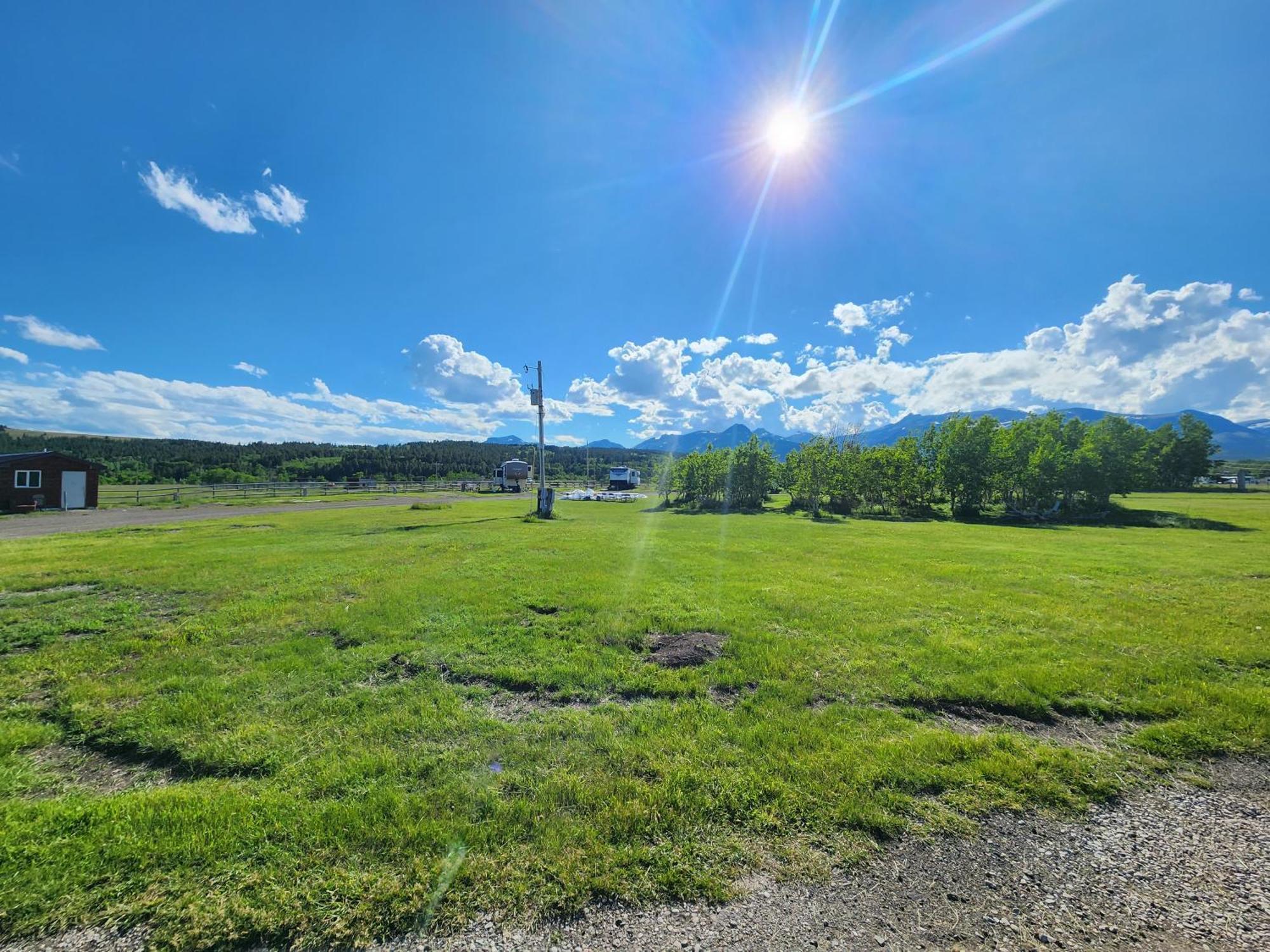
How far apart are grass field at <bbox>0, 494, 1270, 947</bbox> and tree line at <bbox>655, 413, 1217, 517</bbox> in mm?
24797

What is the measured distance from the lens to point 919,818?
3508 mm

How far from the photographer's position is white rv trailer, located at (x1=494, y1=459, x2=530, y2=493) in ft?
238

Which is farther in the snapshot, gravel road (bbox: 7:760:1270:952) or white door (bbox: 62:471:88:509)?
white door (bbox: 62:471:88:509)

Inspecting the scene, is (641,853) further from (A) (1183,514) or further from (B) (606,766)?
(A) (1183,514)

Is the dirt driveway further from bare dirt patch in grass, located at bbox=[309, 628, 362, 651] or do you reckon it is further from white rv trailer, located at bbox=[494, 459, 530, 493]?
white rv trailer, located at bbox=[494, 459, 530, 493]

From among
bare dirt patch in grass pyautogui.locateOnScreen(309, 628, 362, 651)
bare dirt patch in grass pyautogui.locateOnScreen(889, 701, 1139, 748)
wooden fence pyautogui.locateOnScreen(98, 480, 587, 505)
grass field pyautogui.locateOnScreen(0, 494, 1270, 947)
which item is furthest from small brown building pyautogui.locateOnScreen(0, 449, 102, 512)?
bare dirt patch in grass pyautogui.locateOnScreen(889, 701, 1139, 748)

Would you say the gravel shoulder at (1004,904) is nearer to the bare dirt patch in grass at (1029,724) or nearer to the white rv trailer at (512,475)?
the bare dirt patch in grass at (1029,724)

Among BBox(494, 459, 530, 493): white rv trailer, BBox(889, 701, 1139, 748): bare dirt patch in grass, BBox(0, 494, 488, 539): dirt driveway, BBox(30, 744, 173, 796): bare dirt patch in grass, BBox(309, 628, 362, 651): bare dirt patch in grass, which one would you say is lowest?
BBox(0, 494, 488, 539): dirt driveway

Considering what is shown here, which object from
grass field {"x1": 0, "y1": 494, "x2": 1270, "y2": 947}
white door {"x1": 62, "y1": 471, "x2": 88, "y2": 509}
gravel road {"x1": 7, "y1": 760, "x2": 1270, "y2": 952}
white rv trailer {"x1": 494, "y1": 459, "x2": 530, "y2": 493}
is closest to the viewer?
gravel road {"x1": 7, "y1": 760, "x2": 1270, "y2": 952}

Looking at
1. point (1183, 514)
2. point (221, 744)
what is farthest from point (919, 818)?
point (1183, 514)

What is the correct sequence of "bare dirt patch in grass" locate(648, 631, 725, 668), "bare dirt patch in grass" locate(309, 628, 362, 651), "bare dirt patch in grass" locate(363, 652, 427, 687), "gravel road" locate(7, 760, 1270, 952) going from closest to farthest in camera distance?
"gravel road" locate(7, 760, 1270, 952), "bare dirt patch in grass" locate(363, 652, 427, 687), "bare dirt patch in grass" locate(648, 631, 725, 668), "bare dirt patch in grass" locate(309, 628, 362, 651)

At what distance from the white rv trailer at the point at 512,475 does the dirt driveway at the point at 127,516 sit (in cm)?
3195

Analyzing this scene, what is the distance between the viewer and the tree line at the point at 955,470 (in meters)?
30.1

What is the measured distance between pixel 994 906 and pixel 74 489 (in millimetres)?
55687
